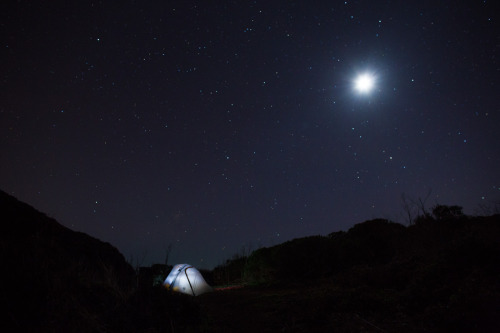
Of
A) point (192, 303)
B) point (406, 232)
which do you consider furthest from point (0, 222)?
point (406, 232)

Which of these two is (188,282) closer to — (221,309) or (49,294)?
(221,309)

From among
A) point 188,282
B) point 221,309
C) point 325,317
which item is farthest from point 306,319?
point 188,282

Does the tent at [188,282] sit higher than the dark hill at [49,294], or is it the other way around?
the dark hill at [49,294]

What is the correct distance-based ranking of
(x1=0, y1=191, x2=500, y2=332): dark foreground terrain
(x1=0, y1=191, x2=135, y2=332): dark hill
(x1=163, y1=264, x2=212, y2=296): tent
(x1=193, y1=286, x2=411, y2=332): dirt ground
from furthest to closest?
(x1=163, y1=264, x2=212, y2=296): tent < (x1=193, y1=286, x2=411, y2=332): dirt ground < (x1=0, y1=191, x2=500, y2=332): dark foreground terrain < (x1=0, y1=191, x2=135, y2=332): dark hill

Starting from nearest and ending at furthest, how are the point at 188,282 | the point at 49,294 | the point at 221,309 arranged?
the point at 49,294, the point at 221,309, the point at 188,282

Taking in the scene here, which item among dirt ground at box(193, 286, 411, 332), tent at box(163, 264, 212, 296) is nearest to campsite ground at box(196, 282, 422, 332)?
dirt ground at box(193, 286, 411, 332)

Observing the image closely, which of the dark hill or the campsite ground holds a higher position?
the dark hill

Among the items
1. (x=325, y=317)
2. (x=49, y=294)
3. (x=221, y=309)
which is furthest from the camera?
(x=221, y=309)

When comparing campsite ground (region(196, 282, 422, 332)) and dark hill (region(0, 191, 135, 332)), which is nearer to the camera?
dark hill (region(0, 191, 135, 332))

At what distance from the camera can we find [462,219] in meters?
10.4

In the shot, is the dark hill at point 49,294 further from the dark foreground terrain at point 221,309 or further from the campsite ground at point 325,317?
the campsite ground at point 325,317

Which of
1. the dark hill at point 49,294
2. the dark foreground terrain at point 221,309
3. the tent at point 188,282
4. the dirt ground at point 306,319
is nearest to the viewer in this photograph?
the dark hill at point 49,294

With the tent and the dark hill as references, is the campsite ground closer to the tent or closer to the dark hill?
the dark hill

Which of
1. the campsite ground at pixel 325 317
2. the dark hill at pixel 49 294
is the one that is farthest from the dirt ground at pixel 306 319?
the dark hill at pixel 49 294
